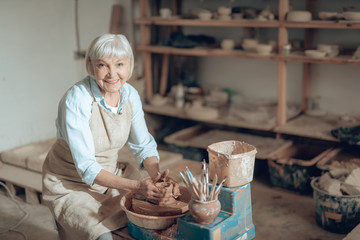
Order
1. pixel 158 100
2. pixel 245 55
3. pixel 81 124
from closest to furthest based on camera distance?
pixel 81 124 < pixel 245 55 < pixel 158 100

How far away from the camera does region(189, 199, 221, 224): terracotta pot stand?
230 centimetres

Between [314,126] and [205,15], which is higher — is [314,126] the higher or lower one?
the lower one

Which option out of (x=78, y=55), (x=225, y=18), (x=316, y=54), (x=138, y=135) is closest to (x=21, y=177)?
(x=78, y=55)

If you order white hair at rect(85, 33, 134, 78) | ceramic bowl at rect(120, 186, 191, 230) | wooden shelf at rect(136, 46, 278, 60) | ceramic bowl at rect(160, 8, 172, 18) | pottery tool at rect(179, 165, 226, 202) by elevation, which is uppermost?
ceramic bowl at rect(160, 8, 172, 18)

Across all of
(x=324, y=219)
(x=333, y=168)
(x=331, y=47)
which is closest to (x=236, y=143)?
(x=324, y=219)

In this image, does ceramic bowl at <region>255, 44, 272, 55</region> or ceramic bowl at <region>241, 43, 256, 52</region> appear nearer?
ceramic bowl at <region>255, 44, 272, 55</region>

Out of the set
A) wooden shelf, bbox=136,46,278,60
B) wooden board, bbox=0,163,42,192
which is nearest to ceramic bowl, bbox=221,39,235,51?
wooden shelf, bbox=136,46,278,60

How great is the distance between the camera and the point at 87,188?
2.98 metres

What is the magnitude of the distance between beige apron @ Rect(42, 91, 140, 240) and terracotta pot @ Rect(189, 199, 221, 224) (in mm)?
593

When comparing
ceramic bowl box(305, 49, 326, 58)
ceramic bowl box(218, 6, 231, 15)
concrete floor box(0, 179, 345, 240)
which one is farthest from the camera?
ceramic bowl box(218, 6, 231, 15)

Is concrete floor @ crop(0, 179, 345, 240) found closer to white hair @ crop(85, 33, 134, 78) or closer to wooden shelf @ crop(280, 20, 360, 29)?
wooden shelf @ crop(280, 20, 360, 29)

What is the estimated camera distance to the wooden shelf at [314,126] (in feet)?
16.0

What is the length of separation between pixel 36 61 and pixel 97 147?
3.02 metres

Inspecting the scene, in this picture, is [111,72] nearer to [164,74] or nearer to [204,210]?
[204,210]
